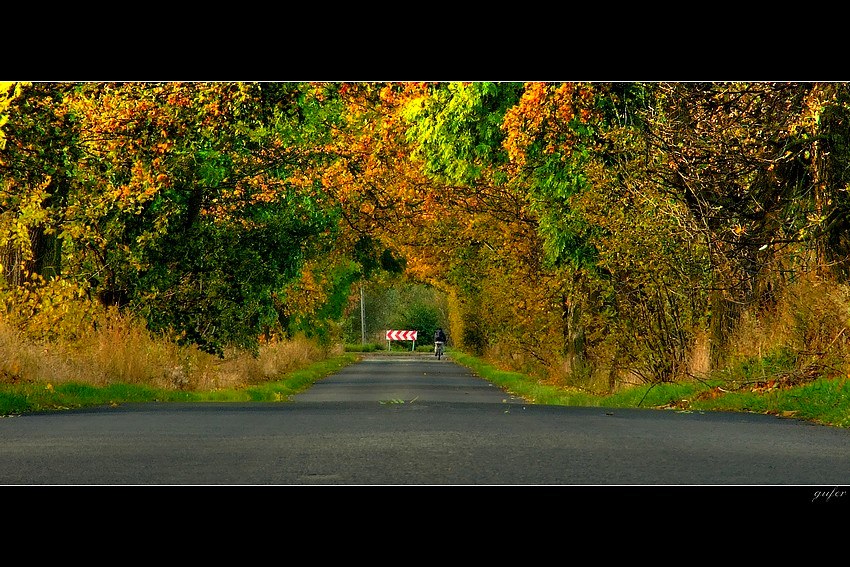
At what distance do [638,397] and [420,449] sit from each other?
Result: 13427 mm

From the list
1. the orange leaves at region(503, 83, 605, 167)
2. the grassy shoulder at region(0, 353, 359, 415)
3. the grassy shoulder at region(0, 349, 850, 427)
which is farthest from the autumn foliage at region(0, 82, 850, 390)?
the grassy shoulder at region(0, 353, 359, 415)

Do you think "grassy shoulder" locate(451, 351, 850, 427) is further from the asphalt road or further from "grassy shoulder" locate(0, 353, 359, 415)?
"grassy shoulder" locate(0, 353, 359, 415)

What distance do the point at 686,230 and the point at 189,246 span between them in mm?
13326

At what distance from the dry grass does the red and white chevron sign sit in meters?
68.3

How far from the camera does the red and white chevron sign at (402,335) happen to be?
337ft

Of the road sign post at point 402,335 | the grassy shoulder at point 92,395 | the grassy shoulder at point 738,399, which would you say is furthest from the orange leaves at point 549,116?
the road sign post at point 402,335

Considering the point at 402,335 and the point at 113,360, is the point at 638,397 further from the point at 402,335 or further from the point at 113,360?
the point at 402,335

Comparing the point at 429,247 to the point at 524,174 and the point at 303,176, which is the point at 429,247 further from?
the point at 524,174

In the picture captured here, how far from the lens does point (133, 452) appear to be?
11977 mm

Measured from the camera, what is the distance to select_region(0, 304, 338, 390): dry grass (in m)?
22.5

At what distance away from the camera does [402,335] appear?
339 feet

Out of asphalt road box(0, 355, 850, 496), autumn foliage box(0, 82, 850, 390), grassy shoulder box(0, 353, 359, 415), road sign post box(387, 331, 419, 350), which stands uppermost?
autumn foliage box(0, 82, 850, 390)

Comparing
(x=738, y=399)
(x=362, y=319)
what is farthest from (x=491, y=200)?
(x=362, y=319)
